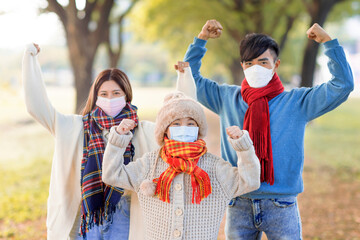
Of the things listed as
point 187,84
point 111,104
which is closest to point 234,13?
point 187,84

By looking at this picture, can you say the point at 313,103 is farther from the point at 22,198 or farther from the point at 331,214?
the point at 22,198

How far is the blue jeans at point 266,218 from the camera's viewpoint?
95.2 inches

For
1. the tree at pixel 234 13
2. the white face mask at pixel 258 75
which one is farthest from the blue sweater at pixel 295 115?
the tree at pixel 234 13

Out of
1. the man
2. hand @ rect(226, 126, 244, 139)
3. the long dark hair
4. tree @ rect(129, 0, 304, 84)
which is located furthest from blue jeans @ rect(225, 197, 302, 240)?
tree @ rect(129, 0, 304, 84)

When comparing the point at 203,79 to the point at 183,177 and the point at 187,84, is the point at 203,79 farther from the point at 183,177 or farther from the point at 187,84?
the point at 183,177

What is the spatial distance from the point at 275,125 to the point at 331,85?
0.43 metres

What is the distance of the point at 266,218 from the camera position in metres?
2.45

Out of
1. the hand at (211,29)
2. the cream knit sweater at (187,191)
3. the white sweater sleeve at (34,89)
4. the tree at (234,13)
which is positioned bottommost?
the cream knit sweater at (187,191)

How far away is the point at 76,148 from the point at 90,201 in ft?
1.34

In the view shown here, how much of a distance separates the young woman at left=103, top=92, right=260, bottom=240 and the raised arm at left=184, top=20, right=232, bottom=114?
53 centimetres

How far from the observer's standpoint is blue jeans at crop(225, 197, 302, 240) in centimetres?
242

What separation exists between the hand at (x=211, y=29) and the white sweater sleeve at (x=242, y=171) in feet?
3.26

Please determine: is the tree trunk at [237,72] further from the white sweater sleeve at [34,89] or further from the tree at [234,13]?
the white sweater sleeve at [34,89]

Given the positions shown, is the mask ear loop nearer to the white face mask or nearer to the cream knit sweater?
the cream knit sweater
